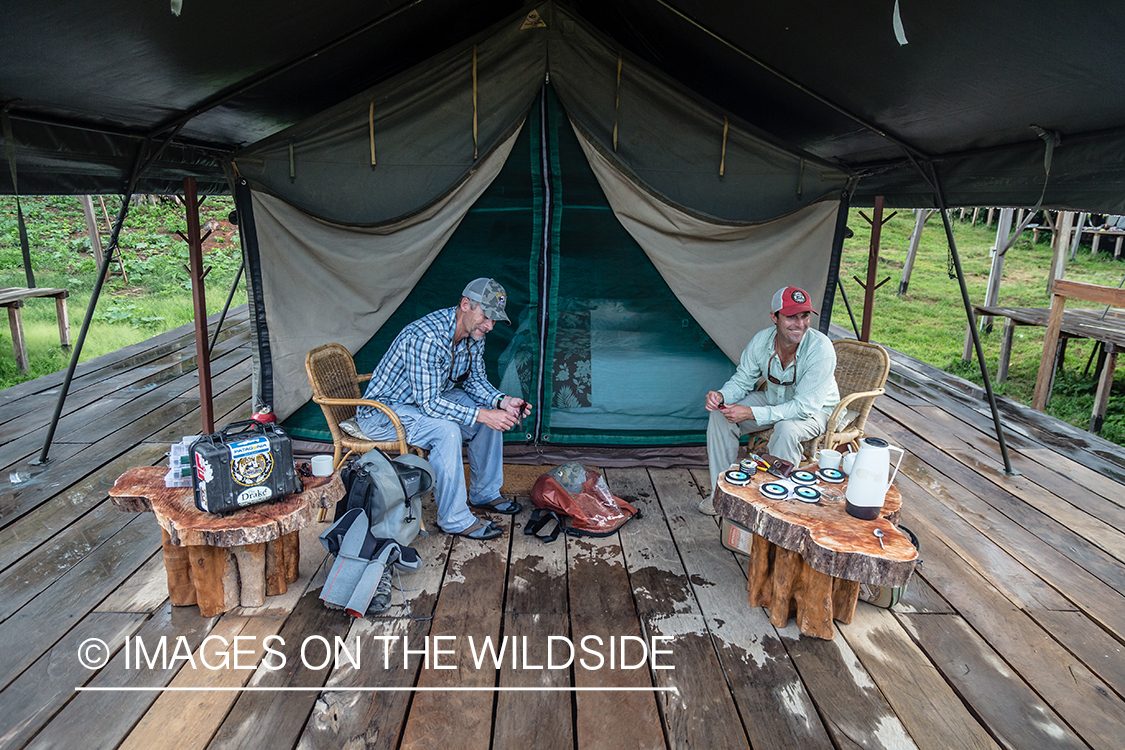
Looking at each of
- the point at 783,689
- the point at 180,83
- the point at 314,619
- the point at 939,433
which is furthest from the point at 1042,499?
the point at 180,83

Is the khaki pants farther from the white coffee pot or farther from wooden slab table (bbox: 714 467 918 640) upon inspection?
the white coffee pot

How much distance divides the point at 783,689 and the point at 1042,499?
243 cm

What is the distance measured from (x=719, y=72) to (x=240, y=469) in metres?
2.94

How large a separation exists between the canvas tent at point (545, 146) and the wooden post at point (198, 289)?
22cm

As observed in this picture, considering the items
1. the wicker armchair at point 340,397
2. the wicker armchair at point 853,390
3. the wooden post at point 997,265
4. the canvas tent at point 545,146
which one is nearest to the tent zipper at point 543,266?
the canvas tent at point 545,146

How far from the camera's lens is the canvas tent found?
8.61ft

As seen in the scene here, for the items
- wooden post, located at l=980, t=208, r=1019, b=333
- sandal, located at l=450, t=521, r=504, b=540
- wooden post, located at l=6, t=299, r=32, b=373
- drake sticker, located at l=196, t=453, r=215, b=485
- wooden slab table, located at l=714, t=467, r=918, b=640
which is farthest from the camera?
wooden post, located at l=980, t=208, r=1019, b=333

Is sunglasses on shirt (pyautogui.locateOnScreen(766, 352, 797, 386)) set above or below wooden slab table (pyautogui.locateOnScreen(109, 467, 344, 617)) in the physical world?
above

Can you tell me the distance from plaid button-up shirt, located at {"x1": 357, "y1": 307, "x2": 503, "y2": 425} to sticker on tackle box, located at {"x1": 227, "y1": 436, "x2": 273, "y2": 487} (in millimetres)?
861

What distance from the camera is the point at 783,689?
209 cm

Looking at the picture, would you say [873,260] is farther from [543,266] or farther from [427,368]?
[427,368]

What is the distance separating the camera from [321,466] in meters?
2.54

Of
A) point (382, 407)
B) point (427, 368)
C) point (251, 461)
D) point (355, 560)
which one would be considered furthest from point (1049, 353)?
point (251, 461)

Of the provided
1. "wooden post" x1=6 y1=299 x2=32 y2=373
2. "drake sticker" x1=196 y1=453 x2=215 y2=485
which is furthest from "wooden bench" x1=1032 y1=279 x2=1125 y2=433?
"wooden post" x1=6 y1=299 x2=32 y2=373
